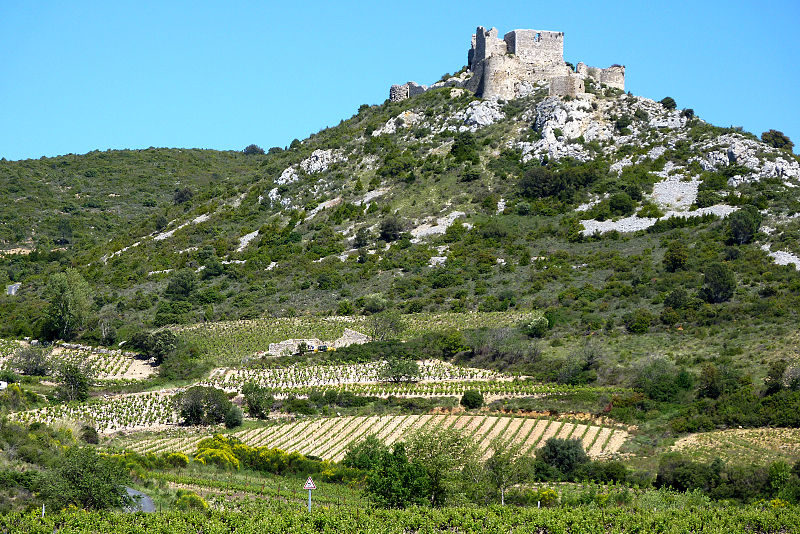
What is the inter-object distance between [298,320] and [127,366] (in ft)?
45.8

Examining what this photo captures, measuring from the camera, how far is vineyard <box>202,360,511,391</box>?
5851 centimetres

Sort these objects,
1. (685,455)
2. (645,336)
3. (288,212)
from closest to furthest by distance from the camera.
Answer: (685,455) < (645,336) < (288,212)

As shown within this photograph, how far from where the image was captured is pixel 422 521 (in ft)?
98.6

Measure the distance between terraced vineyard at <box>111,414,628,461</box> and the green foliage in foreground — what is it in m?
11.7

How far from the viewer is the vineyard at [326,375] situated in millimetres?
58506

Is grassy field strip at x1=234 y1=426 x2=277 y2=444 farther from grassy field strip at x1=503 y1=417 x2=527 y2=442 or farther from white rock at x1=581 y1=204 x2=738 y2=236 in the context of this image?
white rock at x1=581 y1=204 x2=738 y2=236

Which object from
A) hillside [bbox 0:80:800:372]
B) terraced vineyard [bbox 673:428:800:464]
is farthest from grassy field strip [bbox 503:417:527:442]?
hillside [bbox 0:80:800:372]

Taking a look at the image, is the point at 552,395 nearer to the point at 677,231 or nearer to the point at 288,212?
the point at 677,231

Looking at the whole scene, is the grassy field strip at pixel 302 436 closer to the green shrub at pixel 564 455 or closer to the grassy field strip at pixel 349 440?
the grassy field strip at pixel 349 440

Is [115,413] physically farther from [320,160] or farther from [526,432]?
[320,160]

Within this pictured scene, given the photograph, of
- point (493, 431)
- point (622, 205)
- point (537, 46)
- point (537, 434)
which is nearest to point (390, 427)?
point (493, 431)

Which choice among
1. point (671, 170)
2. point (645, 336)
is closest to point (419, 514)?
point (645, 336)

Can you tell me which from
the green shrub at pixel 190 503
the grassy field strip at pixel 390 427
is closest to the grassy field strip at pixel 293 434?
the grassy field strip at pixel 390 427

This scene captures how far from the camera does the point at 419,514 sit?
3073cm
